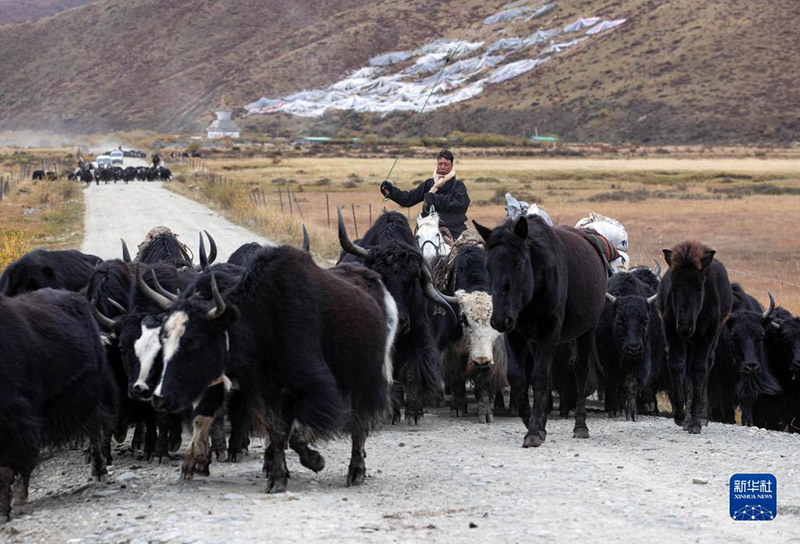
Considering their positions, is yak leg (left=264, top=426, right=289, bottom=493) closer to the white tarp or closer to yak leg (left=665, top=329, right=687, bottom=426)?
yak leg (left=665, top=329, right=687, bottom=426)

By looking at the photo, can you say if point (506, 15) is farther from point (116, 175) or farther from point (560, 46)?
point (116, 175)

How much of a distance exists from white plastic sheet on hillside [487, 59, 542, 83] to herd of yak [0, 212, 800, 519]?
451 feet

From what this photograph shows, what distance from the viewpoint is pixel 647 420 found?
12672 millimetres

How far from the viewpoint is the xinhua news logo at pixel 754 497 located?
719cm

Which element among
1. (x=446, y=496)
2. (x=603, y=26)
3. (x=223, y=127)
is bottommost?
(x=446, y=496)

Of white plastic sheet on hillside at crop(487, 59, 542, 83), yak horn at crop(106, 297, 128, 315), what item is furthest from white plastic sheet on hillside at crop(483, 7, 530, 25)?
yak horn at crop(106, 297, 128, 315)

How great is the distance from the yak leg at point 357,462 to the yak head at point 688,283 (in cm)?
409

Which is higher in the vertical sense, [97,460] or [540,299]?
[540,299]

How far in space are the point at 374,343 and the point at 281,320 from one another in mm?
839

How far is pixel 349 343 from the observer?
8117 mm

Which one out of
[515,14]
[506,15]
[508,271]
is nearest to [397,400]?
[508,271]

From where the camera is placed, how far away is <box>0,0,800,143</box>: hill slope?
375ft

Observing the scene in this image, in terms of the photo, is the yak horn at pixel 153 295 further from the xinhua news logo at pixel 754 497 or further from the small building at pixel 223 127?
the small building at pixel 223 127

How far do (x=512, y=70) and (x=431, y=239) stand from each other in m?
140
